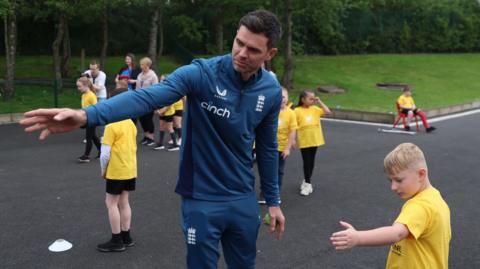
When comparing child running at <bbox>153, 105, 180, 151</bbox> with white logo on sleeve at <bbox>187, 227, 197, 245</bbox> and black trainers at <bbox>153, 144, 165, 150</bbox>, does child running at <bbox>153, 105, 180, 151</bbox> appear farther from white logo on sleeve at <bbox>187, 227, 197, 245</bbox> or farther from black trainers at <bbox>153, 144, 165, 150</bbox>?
white logo on sleeve at <bbox>187, 227, 197, 245</bbox>

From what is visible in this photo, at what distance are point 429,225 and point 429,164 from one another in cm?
757

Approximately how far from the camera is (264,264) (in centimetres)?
505

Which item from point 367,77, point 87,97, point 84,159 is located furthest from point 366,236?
point 367,77

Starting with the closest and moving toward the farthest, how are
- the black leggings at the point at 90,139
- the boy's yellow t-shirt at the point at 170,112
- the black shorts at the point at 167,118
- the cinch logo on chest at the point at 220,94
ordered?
the cinch logo on chest at the point at 220,94
the black leggings at the point at 90,139
the boy's yellow t-shirt at the point at 170,112
the black shorts at the point at 167,118

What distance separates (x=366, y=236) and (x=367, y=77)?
924 inches

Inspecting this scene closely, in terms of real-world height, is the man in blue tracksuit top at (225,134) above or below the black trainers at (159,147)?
above

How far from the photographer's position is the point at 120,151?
529 centimetres

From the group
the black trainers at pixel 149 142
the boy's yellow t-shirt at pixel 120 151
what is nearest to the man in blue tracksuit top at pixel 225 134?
the boy's yellow t-shirt at pixel 120 151

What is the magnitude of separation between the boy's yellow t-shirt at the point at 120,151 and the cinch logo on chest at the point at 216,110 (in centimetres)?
267

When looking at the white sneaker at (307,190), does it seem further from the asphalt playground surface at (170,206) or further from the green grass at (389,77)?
the green grass at (389,77)

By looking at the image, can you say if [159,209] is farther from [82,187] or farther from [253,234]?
[253,234]

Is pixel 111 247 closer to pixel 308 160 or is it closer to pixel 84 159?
pixel 308 160

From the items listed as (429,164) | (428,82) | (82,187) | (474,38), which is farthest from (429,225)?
(474,38)

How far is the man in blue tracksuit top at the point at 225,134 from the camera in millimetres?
2740
